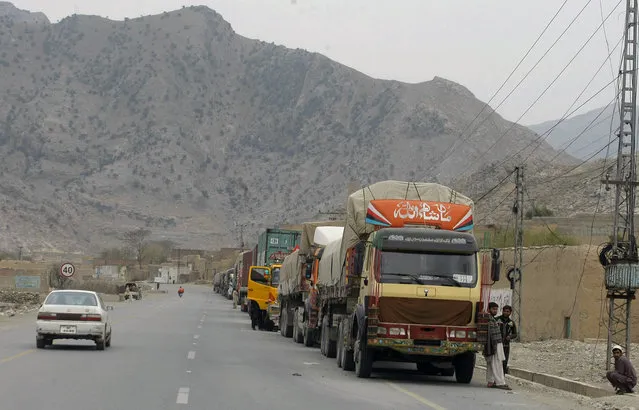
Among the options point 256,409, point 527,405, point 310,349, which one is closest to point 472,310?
point 527,405

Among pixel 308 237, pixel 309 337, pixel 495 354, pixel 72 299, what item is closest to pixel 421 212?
pixel 495 354

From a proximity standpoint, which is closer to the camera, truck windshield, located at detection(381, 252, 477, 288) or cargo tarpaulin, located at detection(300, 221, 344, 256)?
truck windshield, located at detection(381, 252, 477, 288)

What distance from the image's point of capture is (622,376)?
20219 millimetres

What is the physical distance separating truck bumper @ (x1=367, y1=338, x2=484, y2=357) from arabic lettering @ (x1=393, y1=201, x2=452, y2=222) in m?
2.80

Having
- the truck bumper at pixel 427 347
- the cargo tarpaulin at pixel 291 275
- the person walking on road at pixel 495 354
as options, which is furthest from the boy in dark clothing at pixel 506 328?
the cargo tarpaulin at pixel 291 275

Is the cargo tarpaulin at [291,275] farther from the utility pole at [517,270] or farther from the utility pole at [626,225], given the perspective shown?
the utility pole at [626,225]

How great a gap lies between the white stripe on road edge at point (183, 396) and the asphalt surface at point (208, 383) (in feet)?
0.05

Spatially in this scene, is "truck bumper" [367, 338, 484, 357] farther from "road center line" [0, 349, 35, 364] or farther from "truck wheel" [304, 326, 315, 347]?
"truck wheel" [304, 326, 315, 347]

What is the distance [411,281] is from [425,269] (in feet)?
1.28

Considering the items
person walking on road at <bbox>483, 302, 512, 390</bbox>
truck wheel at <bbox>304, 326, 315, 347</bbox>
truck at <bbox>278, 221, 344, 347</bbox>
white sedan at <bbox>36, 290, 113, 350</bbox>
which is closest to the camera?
person walking on road at <bbox>483, 302, 512, 390</bbox>

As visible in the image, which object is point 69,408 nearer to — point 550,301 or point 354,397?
point 354,397

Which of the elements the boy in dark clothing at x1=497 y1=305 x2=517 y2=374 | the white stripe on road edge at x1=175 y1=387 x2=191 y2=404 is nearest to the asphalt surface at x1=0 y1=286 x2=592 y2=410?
the white stripe on road edge at x1=175 y1=387 x2=191 y2=404

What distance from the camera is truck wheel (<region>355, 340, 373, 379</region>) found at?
Answer: 22.1m

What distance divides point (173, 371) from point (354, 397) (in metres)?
5.05
